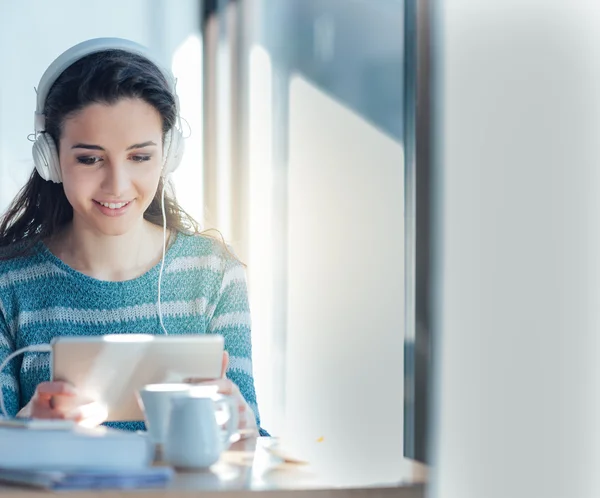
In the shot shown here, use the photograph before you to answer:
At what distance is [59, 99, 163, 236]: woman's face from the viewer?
1.66 m

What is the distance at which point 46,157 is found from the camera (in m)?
1.64

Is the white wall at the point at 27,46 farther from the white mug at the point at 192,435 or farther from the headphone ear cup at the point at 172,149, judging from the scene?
the white mug at the point at 192,435

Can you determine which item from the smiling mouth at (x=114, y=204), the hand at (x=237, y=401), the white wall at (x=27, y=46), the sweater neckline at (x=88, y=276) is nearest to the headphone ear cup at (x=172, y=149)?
the smiling mouth at (x=114, y=204)

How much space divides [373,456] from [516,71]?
92cm

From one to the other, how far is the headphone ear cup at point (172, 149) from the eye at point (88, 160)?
0.47 ft

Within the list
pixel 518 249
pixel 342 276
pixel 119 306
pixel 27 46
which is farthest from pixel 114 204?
pixel 518 249

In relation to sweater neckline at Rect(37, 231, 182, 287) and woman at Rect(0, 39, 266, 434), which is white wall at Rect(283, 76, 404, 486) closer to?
woman at Rect(0, 39, 266, 434)

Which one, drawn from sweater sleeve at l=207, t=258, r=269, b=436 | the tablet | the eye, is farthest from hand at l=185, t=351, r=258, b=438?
the eye

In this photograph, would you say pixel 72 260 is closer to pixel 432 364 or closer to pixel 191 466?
pixel 432 364

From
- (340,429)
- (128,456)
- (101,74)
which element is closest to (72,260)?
(101,74)

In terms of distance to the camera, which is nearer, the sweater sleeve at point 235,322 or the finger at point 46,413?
the finger at point 46,413

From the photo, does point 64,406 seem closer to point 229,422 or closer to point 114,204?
point 229,422

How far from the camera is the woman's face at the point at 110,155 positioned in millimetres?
1664

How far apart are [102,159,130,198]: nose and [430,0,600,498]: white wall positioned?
0.73m
